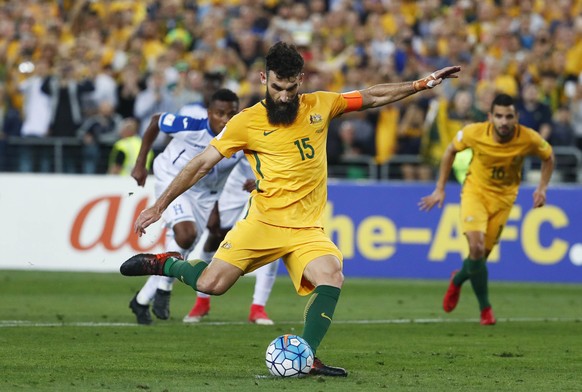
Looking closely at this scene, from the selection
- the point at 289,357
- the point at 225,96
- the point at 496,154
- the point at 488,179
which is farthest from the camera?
the point at 488,179

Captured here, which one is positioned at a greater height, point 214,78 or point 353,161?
point 214,78

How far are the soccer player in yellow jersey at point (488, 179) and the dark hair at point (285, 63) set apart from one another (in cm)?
465

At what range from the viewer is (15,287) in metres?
17.1

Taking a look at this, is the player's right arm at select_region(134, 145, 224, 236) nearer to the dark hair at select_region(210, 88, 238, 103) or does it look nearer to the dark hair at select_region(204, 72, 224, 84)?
the dark hair at select_region(210, 88, 238, 103)

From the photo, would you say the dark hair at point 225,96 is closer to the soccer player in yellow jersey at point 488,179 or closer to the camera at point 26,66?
the soccer player in yellow jersey at point 488,179

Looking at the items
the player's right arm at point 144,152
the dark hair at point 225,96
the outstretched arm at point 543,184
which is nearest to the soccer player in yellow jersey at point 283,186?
the dark hair at point 225,96

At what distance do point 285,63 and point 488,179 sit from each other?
542cm

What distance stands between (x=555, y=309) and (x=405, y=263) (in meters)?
4.14

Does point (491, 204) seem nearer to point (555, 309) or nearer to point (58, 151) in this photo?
point (555, 309)

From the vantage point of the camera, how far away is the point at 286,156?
363 inches

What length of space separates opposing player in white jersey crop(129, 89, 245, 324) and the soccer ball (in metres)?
3.95

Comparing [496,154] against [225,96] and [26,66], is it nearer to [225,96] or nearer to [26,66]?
[225,96]

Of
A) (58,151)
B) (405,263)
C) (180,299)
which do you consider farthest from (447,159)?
(58,151)

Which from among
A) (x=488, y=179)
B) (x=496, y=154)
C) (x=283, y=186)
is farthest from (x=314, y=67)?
(x=283, y=186)
